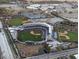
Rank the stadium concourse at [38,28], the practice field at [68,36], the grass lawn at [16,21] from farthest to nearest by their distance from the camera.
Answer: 1. the grass lawn at [16,21]
2. the practice field at [68,36]
3. the stadium concourse at [38,28]

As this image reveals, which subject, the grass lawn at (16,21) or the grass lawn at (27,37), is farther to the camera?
the grass lawn at (16,21)

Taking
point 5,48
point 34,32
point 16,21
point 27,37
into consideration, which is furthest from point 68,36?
point 16,21

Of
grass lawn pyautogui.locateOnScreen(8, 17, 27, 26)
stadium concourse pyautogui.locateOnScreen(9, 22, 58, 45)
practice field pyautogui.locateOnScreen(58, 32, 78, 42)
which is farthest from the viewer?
grass lawn pyautogui.locateOnScreen(8, 17, 27, 26)

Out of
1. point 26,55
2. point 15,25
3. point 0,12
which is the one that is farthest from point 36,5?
point 26,55

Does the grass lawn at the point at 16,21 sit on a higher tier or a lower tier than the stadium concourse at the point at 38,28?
higher

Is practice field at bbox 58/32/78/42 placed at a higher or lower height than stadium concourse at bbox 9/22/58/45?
lower

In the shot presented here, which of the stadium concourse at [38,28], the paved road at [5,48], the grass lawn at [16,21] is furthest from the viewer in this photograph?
the grass lawn at [16,21]

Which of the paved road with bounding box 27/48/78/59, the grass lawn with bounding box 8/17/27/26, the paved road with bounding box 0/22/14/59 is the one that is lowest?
the paved road with bounding box 27/48/78/59

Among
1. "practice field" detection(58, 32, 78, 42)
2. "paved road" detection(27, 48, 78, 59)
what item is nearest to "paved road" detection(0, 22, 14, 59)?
"paved road" detection(27, 48, 78, 59)

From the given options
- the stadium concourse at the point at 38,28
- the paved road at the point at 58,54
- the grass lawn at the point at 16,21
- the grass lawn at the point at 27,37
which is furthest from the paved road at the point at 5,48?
the grass lawn at the point at 16,21

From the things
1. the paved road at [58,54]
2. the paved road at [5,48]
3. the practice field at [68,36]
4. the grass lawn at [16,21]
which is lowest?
the paved road at [58,54]

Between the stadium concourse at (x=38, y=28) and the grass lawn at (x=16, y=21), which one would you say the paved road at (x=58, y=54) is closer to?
the stadium concourse at (x=38, y=28)

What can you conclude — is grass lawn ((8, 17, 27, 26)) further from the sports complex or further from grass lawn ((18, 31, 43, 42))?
grass lawn ((18, 31, 43, 42))
